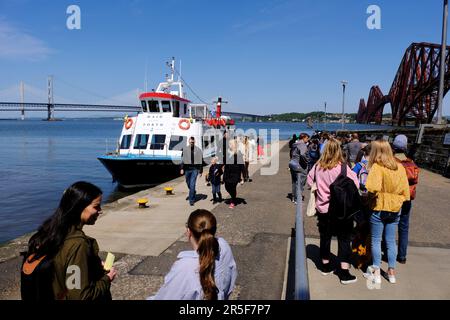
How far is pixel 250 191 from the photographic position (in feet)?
40.0

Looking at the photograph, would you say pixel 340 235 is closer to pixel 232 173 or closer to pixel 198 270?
pixel 198 270

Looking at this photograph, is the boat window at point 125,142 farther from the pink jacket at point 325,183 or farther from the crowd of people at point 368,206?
the pink jacket at point 325,183

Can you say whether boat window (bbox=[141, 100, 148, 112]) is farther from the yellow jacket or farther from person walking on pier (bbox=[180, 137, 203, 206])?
the yellow jacket

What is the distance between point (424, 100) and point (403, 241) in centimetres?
8113

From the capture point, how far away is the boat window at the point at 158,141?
19.2 m

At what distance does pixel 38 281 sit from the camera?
2.23 metres

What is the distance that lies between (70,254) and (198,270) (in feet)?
2.78

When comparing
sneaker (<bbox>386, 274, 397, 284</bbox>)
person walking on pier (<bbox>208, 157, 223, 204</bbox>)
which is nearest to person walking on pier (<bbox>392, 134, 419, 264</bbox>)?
sneaker (<bbox>386, 274, 397, 284</bbox>)

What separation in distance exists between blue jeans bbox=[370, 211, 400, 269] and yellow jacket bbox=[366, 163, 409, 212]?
4.6 inches

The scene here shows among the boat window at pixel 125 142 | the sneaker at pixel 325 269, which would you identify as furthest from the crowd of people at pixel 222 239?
the boat window at pixel 125 142

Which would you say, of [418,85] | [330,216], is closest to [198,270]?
[330,216]

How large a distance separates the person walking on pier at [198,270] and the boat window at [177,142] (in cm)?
1695

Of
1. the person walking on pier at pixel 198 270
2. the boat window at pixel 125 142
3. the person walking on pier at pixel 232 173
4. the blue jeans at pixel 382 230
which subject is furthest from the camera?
the boat window at pixel 125 142
